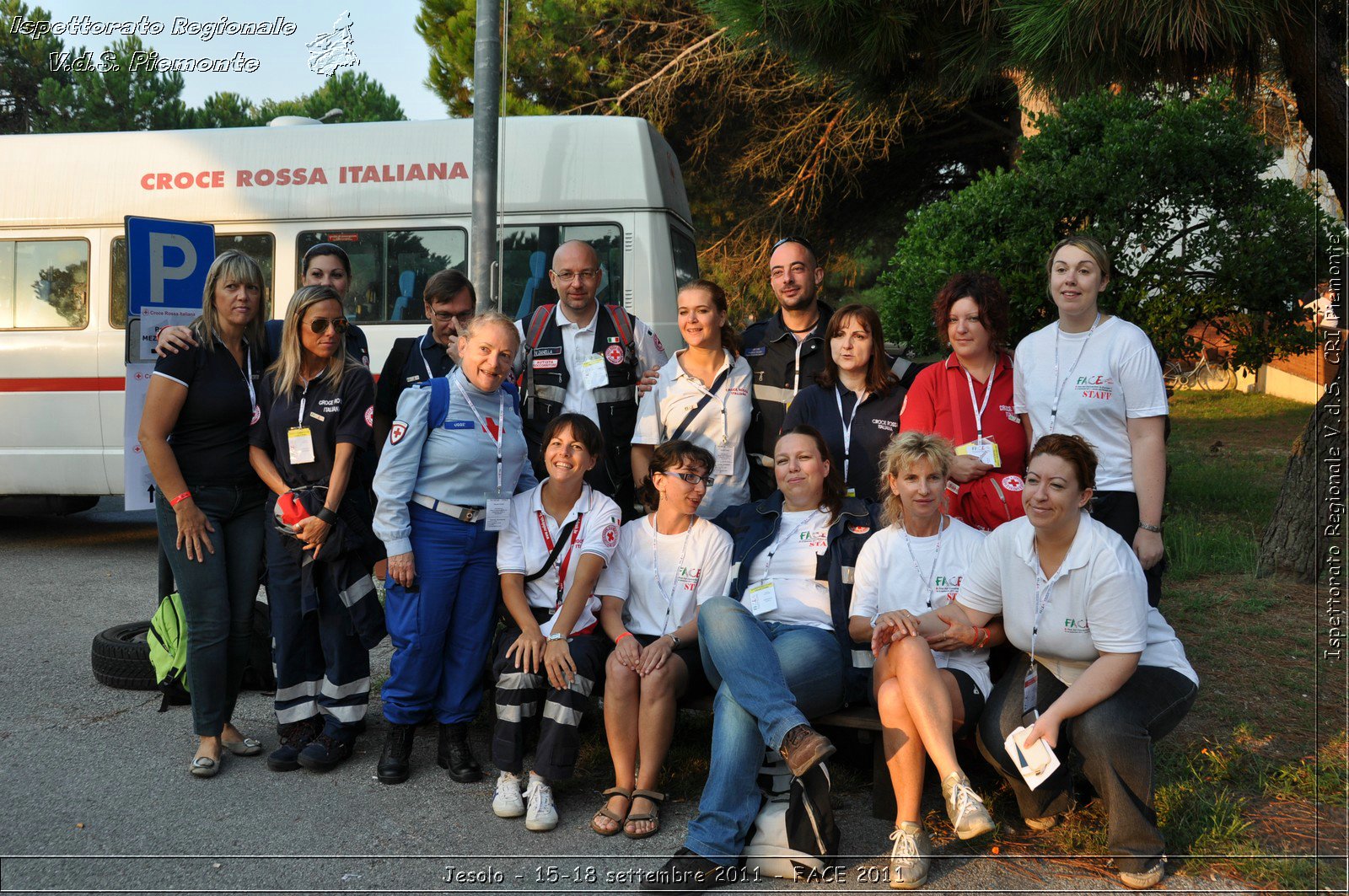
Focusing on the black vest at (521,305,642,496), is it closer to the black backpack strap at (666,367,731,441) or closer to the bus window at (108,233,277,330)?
the black backpack strap at (666,367,731,441)

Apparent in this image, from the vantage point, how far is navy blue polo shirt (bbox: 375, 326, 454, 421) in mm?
5098

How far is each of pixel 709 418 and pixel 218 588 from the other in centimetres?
226

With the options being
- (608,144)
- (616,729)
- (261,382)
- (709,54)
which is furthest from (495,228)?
(709,54)

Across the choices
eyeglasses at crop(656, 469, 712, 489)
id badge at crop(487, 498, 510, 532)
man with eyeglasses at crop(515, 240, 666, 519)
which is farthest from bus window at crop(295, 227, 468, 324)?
eyeglasses at crop(656, 469, 712, 489)

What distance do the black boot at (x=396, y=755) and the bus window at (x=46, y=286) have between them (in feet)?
20.7

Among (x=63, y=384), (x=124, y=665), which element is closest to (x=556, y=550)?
(x=124, y=665)

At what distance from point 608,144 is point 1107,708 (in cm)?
614

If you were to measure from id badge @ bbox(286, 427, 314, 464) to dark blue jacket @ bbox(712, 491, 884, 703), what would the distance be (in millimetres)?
1793

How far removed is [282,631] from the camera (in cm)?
448

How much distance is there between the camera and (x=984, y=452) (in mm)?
4148

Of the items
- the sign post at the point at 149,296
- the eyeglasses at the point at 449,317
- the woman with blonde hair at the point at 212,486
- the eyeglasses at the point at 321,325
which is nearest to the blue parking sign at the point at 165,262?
the sign post at the point at 149,296

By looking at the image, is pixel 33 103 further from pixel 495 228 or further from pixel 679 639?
pixel 679 639

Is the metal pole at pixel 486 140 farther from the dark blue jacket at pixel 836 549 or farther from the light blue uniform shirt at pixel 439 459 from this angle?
the dark blue jacket at pixel 836 549

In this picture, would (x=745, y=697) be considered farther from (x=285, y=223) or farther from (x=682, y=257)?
(x=285, y=223)
